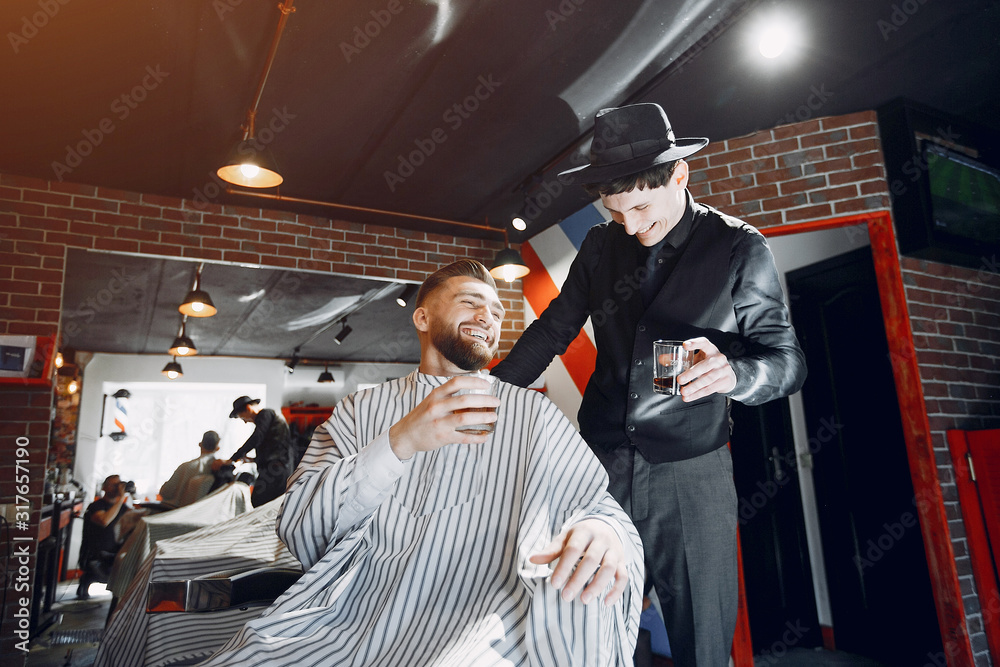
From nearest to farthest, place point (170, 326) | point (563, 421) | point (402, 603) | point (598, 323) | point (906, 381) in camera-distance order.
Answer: point (402, 603) < point (563, 421) < point (598, 323) < point (906, 381) < point (170, 326)

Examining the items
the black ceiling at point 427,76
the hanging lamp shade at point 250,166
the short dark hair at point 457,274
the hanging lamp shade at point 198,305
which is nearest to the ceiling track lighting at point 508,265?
the black ceiling at point 427,76

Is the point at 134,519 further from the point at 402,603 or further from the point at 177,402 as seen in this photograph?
the point at 402,603

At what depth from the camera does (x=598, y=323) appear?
1.65 metres

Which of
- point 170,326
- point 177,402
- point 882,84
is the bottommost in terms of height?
point 177,402

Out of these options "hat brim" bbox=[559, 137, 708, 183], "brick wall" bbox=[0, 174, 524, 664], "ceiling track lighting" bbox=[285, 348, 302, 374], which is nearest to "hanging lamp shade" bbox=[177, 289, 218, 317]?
"brick wall" bbox=[0, 174, 524, 664]

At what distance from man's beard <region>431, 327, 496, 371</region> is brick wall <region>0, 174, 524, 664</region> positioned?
2.85 metres

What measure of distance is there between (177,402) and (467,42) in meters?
2.71

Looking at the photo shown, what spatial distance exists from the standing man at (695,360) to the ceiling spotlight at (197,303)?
3.14m

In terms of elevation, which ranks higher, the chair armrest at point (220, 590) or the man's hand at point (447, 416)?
the man's hand at point (447, 416)

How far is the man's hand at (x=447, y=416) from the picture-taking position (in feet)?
3.47

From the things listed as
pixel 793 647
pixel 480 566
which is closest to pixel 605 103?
pixel 480 566

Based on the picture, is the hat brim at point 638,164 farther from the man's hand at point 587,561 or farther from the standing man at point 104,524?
the standing man at point 104,524

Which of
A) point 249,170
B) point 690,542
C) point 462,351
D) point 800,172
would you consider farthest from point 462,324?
point 800,172

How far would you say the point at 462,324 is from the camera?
63.3 inches
